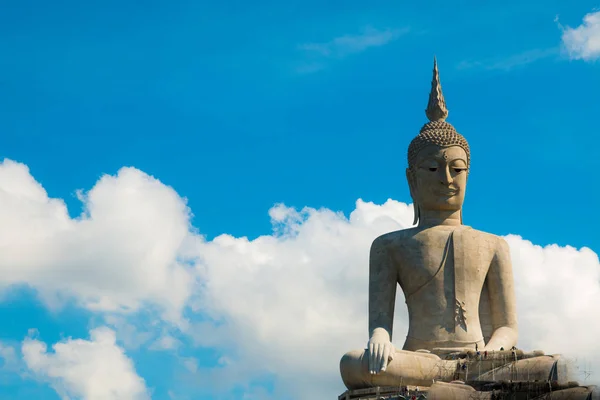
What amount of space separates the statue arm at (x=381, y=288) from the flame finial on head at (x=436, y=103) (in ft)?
10.0

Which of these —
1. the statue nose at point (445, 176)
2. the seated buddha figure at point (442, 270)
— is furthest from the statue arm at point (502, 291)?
the statue nose at point (445, 176)

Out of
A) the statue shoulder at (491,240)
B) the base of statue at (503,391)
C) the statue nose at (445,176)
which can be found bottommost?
the base of statue at (503,391)

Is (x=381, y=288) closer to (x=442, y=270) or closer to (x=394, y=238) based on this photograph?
(x=394, y=238)

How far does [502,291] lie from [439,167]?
111 inches

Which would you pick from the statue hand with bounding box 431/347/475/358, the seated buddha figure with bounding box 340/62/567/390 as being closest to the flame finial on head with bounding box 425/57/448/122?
the seated buddha figure with bounding box 340/62/567/390

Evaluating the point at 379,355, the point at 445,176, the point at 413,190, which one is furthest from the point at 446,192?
the point at 379,355

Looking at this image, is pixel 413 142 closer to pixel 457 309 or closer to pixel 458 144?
pixel 458 144

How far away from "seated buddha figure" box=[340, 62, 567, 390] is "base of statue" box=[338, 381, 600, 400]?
2.01 meters

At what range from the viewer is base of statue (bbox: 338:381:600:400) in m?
18.2

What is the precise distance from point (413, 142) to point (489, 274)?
3144mm

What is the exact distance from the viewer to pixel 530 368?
65.0 ft

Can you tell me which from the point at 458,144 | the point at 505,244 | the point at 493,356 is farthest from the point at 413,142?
the point at 493,356

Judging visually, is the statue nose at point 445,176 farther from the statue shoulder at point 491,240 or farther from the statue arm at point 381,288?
the statue arm at point 381,288

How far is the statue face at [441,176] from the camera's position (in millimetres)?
23188
